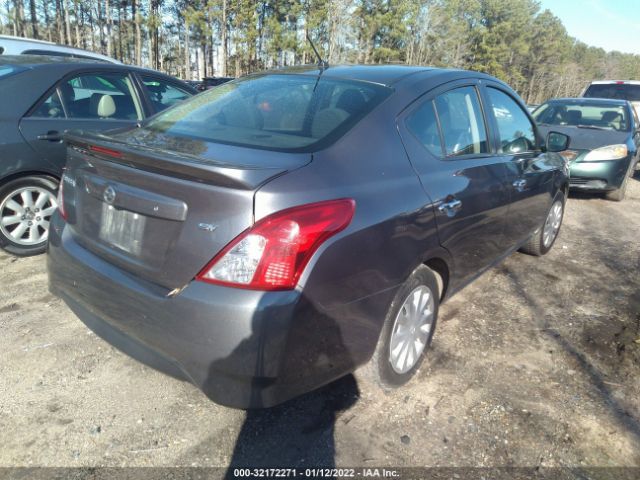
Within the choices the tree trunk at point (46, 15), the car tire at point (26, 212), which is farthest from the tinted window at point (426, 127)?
the tree trunk at point (46, 15)

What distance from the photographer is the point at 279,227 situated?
5.45 feet

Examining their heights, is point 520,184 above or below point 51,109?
below

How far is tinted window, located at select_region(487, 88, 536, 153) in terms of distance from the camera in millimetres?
3252

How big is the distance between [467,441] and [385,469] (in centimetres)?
45

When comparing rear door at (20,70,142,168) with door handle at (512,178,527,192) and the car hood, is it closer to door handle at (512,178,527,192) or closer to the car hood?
door handle at (512,178,527,192)

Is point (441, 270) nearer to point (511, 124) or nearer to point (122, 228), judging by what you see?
point (511, 124)

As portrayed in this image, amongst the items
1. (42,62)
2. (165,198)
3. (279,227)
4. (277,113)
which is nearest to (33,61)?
(42,62)

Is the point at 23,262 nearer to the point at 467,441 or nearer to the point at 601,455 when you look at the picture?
the point at 467,441

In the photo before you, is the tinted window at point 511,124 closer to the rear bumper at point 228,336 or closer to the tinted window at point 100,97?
the rear bumper at point 228,336

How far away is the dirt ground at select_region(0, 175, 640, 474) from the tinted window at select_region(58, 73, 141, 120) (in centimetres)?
168

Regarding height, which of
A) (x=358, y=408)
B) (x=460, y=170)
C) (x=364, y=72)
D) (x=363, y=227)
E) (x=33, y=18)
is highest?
(x=33, y=18)

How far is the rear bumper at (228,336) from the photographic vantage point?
1.66 meters

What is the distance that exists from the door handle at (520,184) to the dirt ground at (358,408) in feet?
3.15

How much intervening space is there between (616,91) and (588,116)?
15.9 feet
